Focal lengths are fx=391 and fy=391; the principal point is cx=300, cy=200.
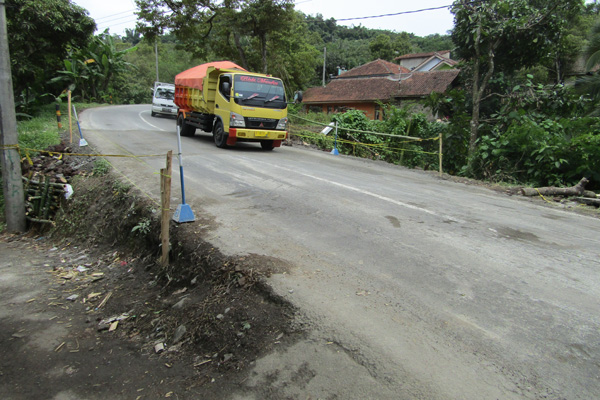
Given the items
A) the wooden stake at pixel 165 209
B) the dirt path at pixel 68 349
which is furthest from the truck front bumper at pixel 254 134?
the wooden stake at pixel 165 209

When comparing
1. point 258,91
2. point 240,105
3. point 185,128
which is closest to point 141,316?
point 240,105

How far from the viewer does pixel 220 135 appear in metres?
13.0

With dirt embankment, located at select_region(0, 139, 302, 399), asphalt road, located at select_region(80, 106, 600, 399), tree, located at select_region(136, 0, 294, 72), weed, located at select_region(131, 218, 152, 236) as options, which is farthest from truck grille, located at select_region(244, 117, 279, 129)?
tree, located at select_region(136, 0, 294, 72)

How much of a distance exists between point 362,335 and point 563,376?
56.1 inches

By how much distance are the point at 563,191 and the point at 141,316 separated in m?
8.90

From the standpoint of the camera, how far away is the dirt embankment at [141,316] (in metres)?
3.28

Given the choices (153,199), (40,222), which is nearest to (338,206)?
(153,199)

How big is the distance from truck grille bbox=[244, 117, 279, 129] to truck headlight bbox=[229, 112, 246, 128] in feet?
0.53

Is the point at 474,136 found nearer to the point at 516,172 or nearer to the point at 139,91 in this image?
the point at 516,172

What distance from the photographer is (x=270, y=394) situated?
108 inches

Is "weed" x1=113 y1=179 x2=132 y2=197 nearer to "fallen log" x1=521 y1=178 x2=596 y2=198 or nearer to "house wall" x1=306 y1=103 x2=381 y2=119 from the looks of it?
"fallen log" x1=521 y1=178 x2=596 y2=198

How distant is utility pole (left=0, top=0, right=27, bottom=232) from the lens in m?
7.92

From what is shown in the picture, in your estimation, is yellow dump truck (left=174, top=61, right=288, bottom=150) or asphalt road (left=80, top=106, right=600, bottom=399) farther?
yellow dump truck (left=174, top=61, right=288, bottom=150)

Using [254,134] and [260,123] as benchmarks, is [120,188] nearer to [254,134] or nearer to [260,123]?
[254,134]
